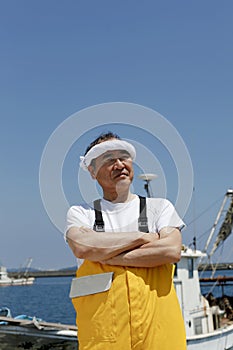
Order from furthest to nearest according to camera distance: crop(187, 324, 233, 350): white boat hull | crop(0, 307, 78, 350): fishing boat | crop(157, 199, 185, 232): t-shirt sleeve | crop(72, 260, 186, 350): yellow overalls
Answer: crop(187, 324, 233, 350): white boat hull < crop(0, 307, 78, 350): fishing boat < crop(157, 199, 185, 232): t-shirt sleeve < crop(72, 260, 186, 350): yellow overalls

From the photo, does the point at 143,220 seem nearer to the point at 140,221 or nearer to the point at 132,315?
the point at 140,221

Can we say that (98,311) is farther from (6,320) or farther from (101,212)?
(6,320)

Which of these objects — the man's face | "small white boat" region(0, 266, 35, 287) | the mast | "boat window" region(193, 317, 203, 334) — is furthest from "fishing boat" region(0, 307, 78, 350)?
"small white boat" region(0, 266, 35, 287)

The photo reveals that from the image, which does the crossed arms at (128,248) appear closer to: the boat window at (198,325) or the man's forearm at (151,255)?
the man's forearm at (151,255)

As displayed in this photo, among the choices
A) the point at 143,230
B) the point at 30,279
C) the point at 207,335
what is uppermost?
the point at 30,279

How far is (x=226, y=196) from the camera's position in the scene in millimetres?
15641

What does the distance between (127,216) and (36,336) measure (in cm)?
279

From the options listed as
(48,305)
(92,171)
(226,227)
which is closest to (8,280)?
(48,305)

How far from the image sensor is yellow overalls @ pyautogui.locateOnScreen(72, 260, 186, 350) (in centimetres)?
185

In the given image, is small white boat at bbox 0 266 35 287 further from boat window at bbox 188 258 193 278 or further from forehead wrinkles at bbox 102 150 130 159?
forehead wrinkles at bbox 102 150 130 159

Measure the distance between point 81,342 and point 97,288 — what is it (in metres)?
0.23

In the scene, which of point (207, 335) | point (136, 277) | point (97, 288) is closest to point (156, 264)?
point (136, 277)

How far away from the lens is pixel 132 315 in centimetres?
185

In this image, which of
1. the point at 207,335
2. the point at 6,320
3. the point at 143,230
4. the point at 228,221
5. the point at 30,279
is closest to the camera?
the point at 143,230
